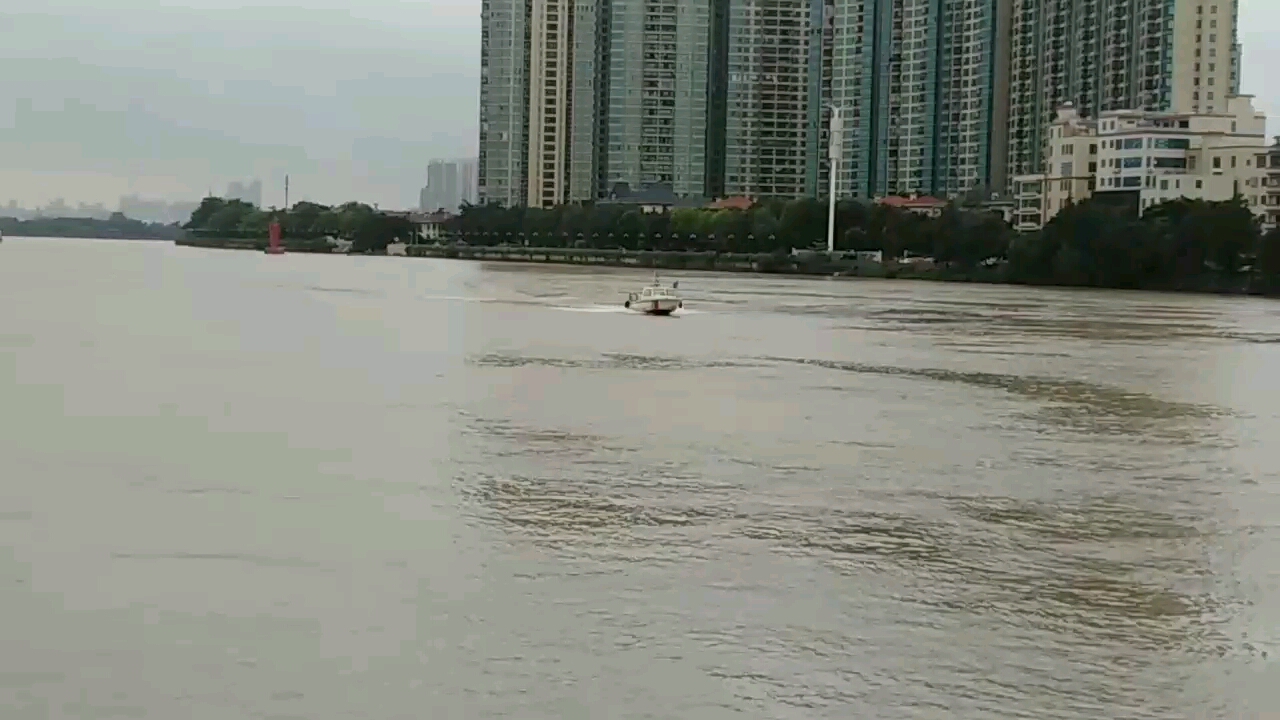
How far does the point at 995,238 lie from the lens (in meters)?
32.5

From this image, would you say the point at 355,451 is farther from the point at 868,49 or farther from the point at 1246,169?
the point at 868,49

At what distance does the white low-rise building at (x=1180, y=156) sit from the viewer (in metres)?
32.0

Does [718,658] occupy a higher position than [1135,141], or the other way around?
[1135,141]

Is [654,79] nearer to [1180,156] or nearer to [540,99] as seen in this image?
[540,99]

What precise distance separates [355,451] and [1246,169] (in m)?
27.4

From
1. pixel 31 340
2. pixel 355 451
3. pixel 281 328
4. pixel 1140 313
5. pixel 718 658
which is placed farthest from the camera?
Answer: pixel 1140 313

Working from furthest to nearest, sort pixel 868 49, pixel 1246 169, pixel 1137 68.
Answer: pixel 868 49 → pixel 1137 68 → pixel 1246 169

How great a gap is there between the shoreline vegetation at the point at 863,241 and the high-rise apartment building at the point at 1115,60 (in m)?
Answer: 3.71

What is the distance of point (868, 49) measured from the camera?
46.7 m

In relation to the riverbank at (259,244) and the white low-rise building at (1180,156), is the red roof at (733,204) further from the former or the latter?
the riverbank at (259,244)

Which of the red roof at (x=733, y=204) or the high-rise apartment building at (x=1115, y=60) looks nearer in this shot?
the high-rise apartment building at (x=1115, y=60)

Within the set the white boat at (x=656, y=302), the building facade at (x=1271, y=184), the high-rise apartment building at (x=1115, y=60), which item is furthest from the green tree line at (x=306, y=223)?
the white boat at (x=656, y=302)

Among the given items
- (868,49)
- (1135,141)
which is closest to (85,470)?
(1135,141)

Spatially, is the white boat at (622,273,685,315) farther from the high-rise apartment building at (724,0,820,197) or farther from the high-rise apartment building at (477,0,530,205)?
the high-rise apartment building at (477,0,530,205)
